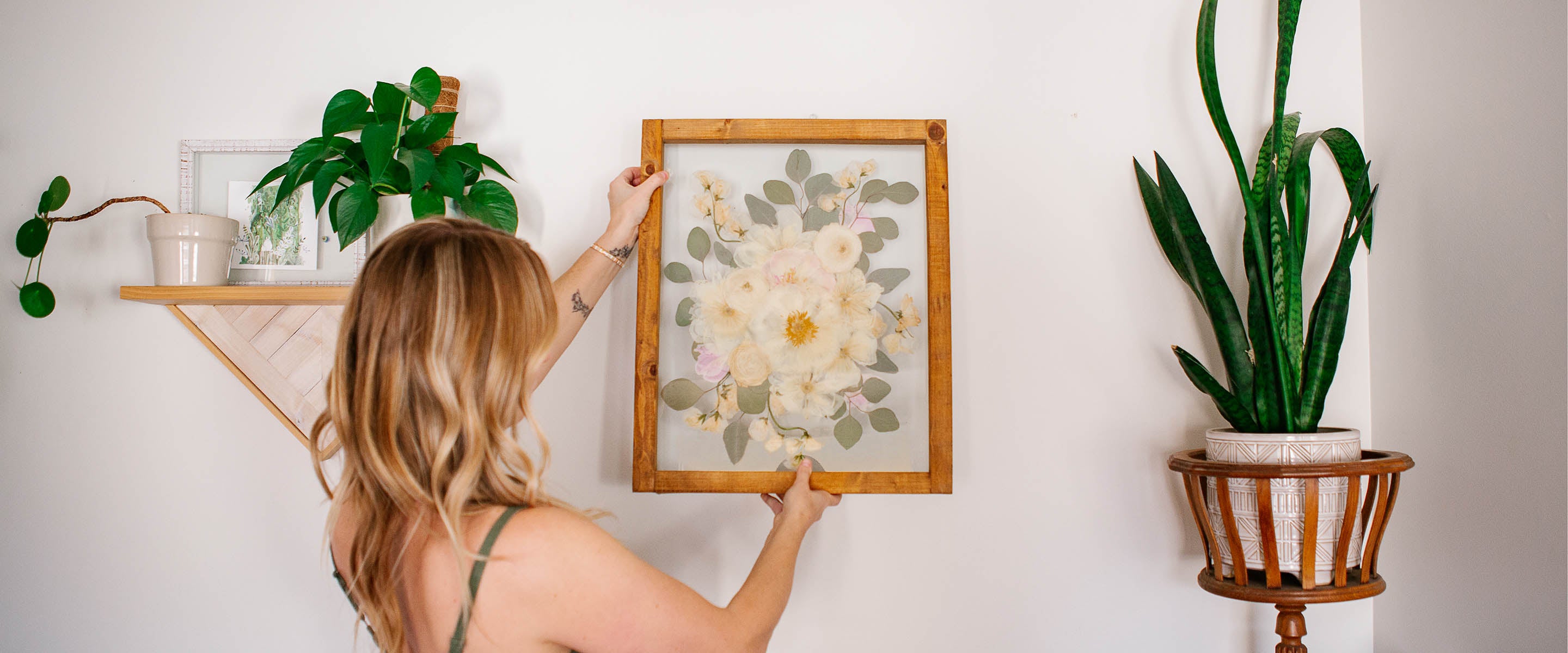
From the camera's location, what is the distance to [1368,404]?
154 centimetres

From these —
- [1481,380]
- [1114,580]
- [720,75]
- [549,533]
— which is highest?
[720,75]

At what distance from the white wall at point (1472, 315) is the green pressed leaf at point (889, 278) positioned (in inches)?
35.3

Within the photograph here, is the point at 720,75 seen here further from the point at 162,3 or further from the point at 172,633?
the point at 172,633

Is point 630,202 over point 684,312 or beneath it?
over

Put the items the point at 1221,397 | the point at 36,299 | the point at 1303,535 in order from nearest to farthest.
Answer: the point at 1303,535, the point at 1221,397, the point at 36,299

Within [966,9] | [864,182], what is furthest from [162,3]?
[966,9]

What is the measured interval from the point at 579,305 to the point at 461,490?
56 centimetres

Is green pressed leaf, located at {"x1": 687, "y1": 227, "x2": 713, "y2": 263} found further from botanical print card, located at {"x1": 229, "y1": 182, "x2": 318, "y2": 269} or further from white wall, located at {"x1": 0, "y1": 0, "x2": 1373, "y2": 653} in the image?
botanical print card, located at {"x1": 229, "y1": 182, "x2": 318, "y2": 269}

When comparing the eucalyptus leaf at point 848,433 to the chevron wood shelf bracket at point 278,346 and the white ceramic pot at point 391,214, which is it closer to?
the white ceramic pot at point 391,214

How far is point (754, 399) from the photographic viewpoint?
1.41 m

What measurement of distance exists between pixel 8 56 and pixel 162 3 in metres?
0.31

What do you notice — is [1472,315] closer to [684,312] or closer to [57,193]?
[684,312]

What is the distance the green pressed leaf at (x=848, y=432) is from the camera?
141 cm

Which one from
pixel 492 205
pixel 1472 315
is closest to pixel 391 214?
pixel 492 205
